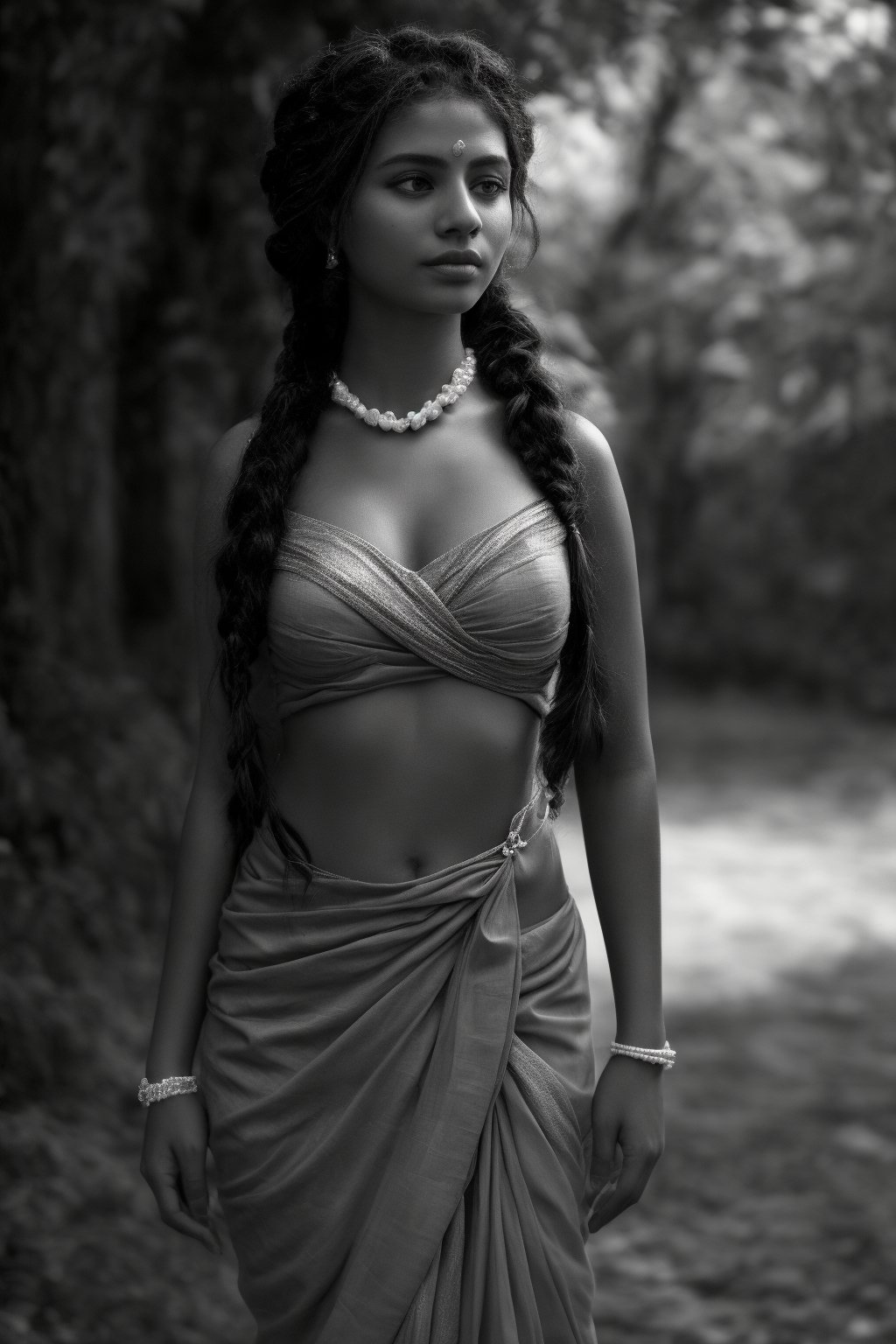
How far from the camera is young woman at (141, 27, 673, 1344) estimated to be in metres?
1.86

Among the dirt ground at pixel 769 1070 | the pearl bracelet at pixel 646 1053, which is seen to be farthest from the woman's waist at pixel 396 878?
the dirt ground at pixel 769 1070

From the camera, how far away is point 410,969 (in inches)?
74.3

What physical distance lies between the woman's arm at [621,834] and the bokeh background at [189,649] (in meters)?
0.64

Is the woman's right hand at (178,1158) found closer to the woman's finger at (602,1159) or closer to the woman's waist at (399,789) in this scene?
the woman's waist at (399,789)

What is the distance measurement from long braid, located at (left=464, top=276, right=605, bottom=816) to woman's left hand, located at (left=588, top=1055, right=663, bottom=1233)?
372 millimetres

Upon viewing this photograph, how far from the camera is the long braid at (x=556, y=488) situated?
1.96 metres

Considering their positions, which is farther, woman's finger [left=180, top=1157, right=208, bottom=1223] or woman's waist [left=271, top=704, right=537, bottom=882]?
woman's finger [left=180, top=1157, right=208, bottom=1223]

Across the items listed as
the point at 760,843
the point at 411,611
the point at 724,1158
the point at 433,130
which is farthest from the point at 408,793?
the point at 760,843

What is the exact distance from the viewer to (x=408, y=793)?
1.91 meters

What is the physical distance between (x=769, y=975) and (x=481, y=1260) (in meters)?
4.40

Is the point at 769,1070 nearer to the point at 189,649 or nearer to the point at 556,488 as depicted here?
the point at 189,649

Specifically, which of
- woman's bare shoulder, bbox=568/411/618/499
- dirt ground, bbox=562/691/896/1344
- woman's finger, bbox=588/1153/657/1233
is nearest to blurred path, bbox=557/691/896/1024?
dirt ground, bbox=562/691/896/1344

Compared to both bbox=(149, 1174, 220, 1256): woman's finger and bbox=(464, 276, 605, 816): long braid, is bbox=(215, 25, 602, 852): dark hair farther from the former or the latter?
bbox=(149, 1174, 220, 1256): woman's finger

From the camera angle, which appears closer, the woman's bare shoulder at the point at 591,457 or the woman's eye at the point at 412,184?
the woman's eye at the point at 412,184
